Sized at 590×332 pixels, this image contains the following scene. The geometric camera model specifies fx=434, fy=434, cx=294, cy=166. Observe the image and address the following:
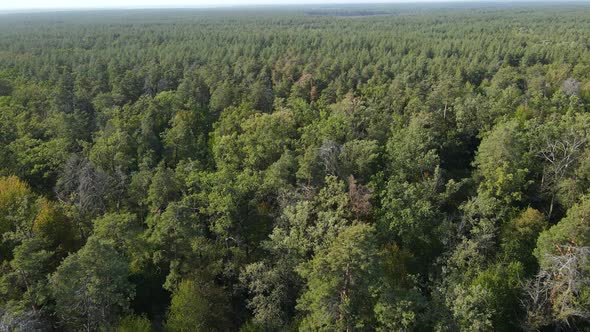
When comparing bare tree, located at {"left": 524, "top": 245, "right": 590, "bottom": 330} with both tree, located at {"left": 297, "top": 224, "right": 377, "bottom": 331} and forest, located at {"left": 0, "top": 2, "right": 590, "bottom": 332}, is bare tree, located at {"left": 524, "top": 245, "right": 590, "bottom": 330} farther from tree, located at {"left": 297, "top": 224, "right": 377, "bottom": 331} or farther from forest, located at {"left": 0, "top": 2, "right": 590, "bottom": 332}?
tree, located at {"left": 297, "top": 224, "right": 377, "bottom": 331}

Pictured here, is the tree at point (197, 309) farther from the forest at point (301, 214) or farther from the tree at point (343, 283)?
the tree at point (343, 283)

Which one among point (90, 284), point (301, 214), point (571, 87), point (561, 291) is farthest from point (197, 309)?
point (571, 87)

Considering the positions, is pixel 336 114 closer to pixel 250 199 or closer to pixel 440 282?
pixel 250 199

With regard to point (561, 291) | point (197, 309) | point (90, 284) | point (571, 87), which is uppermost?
point (571, 87)

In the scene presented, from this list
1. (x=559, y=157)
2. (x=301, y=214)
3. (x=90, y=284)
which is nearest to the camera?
(x=90, y=284)

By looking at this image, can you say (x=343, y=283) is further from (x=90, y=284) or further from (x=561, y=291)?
(x=90, y=284)

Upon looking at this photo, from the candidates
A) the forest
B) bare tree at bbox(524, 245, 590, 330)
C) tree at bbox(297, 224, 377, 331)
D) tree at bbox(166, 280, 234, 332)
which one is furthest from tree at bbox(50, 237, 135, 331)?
bare tree at bbox(524, 245, 590, 330)

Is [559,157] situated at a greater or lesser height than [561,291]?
greater

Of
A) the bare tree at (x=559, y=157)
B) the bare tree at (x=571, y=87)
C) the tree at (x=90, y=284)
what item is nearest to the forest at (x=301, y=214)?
the tree at (x=90, y=284)

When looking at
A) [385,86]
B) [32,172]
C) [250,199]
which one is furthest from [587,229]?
[32,172]
